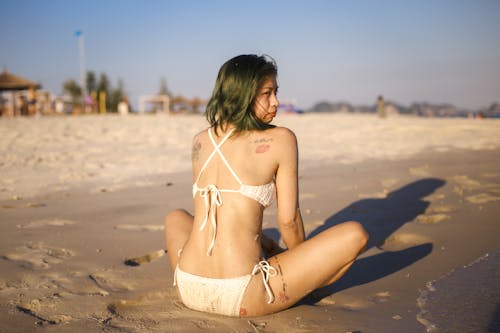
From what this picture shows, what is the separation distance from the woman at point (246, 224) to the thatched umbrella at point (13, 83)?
73.3ft

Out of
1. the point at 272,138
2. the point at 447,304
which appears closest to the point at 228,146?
the point at 272,138

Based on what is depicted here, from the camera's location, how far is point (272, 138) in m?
2.08

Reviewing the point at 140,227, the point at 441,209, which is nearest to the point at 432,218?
the point at 441,209

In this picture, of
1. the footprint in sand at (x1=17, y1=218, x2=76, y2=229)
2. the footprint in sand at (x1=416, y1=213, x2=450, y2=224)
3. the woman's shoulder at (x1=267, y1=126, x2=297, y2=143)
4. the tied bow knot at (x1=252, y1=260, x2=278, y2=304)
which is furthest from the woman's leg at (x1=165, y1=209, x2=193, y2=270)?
the footprint in sand at (x1=416, y1=213, x2=450, y2=224)

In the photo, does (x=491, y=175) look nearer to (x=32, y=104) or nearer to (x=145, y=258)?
(x=145, y=258)

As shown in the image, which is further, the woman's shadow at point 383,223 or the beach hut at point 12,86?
the beach hut at point 12,86

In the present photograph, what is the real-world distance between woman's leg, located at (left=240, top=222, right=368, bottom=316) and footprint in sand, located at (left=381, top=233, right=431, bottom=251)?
117 cm

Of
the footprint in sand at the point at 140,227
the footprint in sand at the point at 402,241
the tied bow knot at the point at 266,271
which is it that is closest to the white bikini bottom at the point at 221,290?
the tied bow knot at the point at 266,271

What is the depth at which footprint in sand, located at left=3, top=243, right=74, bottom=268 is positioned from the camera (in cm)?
283

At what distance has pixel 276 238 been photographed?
3492 mm

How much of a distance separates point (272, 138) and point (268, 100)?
0.22 metres

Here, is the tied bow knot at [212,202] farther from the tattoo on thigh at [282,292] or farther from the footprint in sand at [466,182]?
the footprint in sand at [466,182]

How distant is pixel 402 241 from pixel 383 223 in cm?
40

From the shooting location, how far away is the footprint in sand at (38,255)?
2.83 metres
